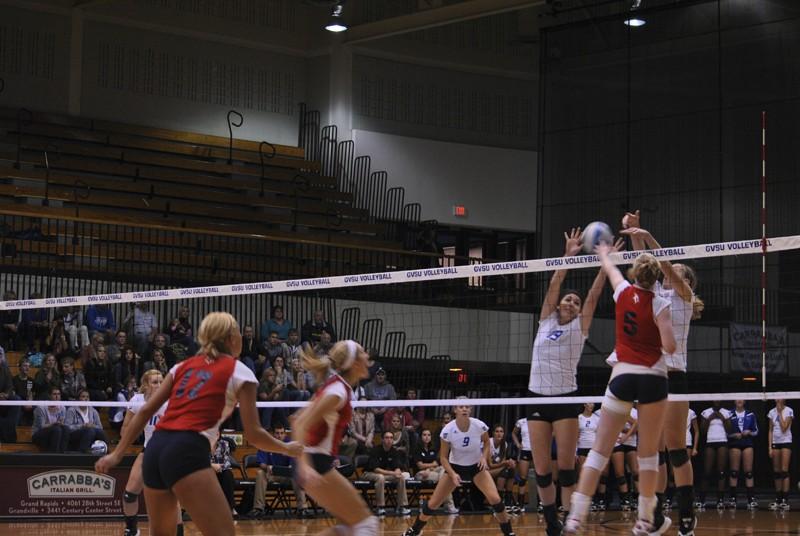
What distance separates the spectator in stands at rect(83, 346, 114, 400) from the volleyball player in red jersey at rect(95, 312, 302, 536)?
11.4 m

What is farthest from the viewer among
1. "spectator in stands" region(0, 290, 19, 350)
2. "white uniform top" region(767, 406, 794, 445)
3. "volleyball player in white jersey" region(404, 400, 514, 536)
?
"white uniform top" region(767, 406, 794, 445)

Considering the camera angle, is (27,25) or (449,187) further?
(449,187)

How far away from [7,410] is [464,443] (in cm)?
733

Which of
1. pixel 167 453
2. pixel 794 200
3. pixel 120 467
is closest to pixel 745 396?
pixel 167 453

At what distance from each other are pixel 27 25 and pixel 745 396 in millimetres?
18440

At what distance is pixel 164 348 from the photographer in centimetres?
1786

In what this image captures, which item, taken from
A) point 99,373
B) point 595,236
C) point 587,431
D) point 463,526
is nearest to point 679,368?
point 595,236

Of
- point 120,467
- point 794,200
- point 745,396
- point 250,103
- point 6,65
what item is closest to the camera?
point 745,396

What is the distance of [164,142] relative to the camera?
2431 centimetres

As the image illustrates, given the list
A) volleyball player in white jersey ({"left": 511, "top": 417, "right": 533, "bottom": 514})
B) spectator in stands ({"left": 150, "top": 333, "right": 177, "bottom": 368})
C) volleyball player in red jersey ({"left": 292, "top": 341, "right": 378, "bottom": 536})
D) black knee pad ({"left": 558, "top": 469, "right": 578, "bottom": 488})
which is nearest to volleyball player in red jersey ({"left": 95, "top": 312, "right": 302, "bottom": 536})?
volleyball player in red jersey ({"left": 292, "top": 341, "right": 378, "bottom": 536})

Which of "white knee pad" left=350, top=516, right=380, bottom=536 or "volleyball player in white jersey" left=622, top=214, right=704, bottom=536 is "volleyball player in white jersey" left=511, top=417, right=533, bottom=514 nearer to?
"volleyball player in white jersey" left=622, top=214, right=704, bottom=536

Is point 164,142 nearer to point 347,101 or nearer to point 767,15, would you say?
point 347,101

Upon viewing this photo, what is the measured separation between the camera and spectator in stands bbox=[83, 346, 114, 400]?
682 inches

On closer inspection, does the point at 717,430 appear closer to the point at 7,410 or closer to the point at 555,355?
the point at 7,410
